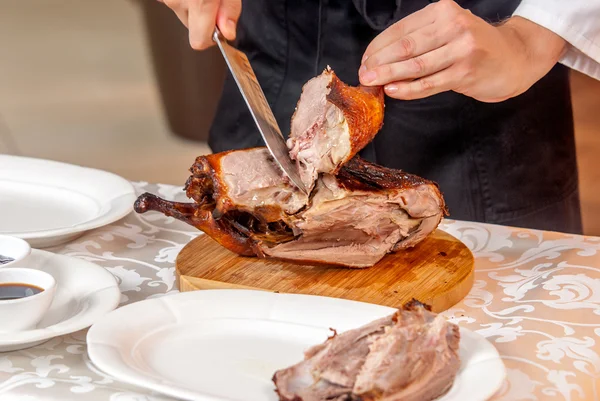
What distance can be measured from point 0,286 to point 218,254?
0.51 m

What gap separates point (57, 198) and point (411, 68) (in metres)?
0.94

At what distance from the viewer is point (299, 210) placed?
5.96ft

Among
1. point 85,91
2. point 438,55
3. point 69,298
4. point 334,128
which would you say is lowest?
point 85,91

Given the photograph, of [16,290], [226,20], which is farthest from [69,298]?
[226,20]

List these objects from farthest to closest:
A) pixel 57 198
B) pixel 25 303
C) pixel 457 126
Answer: pixel 457 126, pixel 57 198, pixel 25 303

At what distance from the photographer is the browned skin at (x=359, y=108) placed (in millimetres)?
1770

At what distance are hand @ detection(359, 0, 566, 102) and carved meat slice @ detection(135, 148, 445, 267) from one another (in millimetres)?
211

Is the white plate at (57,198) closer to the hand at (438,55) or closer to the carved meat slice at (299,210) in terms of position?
the carved meat slice at (299,210)

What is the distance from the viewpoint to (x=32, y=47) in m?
6.61

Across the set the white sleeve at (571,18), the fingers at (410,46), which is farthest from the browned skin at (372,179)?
the white sleeve at (571,18)

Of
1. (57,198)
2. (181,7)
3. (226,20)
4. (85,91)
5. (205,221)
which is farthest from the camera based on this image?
(85,91)

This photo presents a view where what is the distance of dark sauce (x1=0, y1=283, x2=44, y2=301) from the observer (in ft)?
4.90

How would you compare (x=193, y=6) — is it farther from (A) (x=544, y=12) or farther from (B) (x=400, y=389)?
(B) (x=400, y=389)

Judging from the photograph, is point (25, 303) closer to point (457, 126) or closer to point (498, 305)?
point (498, 305)
